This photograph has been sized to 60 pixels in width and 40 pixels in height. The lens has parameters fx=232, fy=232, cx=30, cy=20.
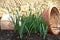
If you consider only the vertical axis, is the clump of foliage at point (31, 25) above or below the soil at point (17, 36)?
above

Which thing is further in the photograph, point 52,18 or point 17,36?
point 52,18

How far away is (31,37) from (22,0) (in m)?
1.48

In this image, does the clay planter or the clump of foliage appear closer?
the clump of foliage

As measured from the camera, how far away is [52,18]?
305 cm

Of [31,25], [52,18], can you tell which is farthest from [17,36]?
[52,18]

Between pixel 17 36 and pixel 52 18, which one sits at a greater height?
pixel 52 18

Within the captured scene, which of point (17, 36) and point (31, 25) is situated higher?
point (31, 25)

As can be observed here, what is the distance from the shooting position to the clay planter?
272 centimetres

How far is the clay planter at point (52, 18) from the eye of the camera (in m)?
2.72

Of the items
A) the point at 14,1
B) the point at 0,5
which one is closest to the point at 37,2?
the point at 14,1

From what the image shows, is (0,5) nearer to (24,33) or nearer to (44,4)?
(44,4)

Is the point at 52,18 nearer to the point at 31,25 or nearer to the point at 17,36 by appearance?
the point at 31,25

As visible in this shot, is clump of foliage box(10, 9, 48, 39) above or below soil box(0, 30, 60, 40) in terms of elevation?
above

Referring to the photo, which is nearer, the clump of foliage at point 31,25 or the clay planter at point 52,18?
the clump of foliage at point 31,25
